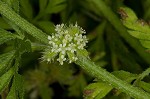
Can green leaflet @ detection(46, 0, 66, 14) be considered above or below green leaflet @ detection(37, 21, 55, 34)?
above

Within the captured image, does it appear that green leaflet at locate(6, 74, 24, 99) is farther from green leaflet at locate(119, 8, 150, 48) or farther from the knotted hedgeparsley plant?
green leaflet at locate(119, 8, 150, 48)

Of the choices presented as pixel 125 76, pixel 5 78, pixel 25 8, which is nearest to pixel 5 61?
pixel 5 78

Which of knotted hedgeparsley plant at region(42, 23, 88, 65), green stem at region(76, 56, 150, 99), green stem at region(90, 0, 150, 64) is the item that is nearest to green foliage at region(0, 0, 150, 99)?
green stem at region(90, 0, 150, 64)

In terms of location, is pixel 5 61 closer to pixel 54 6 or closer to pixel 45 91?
pixel 54 6

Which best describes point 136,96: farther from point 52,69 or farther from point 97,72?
point 52,69

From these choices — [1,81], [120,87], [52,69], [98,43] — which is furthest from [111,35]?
[1,81]

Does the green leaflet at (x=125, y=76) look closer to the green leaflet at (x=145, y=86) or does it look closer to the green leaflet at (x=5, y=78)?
the green leaflet at (x=145, y=86)
